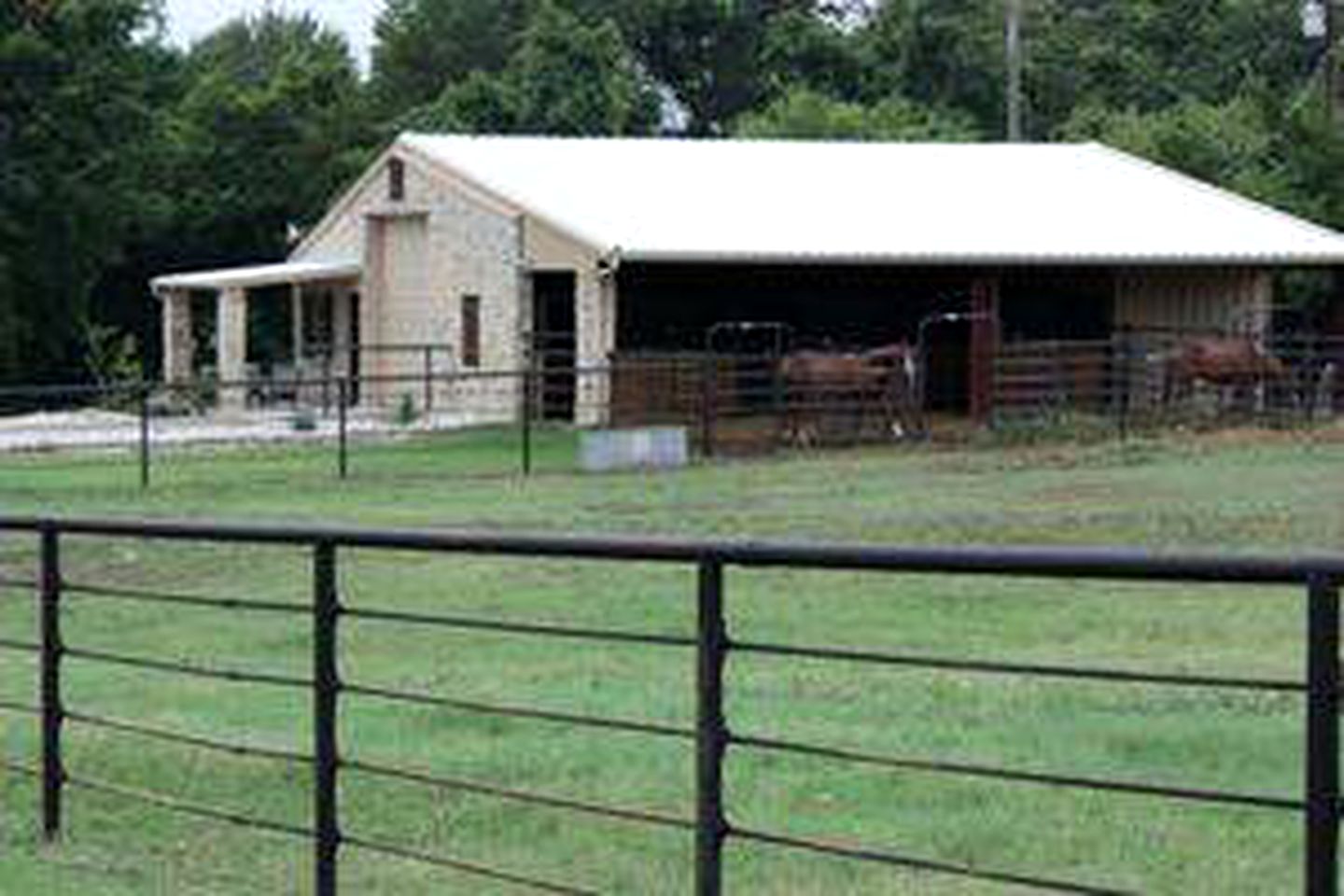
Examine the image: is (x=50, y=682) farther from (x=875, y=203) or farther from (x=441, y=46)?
(x=441, y=46)

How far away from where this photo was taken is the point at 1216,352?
4119 cm

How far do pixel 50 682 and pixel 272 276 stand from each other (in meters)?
41.3

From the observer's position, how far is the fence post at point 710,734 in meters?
6.62

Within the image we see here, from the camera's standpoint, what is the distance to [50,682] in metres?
9.48

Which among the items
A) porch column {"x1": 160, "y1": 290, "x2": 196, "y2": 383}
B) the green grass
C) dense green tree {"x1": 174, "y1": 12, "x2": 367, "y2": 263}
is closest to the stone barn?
porch column {"x1": 160, "y1": 290, "x2": 196, "y2": 383}

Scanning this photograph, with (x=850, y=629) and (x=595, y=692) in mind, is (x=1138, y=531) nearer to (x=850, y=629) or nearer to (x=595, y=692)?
(x=850, y=629)

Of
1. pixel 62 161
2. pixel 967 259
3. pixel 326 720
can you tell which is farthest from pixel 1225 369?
pixel 326 720

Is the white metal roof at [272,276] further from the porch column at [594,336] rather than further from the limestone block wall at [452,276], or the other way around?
the porch column at [594,336]

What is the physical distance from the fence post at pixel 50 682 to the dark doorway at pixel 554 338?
108 feet

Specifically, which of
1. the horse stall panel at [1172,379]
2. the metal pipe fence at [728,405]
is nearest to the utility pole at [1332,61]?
the metal pipe fence at [728,405]

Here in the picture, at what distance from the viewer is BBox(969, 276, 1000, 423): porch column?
Answer: 41.9 metres

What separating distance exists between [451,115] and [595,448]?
3123cm

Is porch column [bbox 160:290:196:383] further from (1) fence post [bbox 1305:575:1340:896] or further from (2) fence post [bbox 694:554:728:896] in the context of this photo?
(1) fence post [bbox 1305:575:1340:896]

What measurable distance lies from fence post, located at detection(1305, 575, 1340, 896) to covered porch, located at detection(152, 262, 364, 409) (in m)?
42.6
